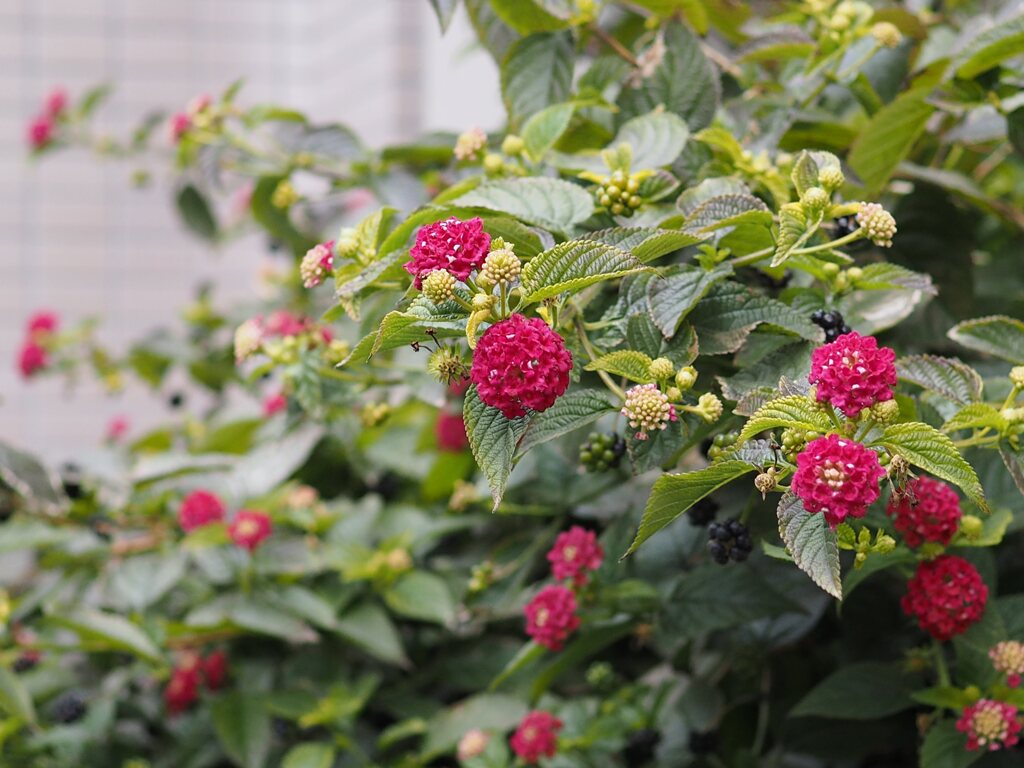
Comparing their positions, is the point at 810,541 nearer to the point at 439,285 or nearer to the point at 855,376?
the point at 855,376

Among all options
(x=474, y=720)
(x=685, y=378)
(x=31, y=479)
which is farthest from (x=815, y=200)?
(x=31, y=479)

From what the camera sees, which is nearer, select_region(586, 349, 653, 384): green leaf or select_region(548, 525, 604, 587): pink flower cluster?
select_region(586, 349, 653, 384): green leaf

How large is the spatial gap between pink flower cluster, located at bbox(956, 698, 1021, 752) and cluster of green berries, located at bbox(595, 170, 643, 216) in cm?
42

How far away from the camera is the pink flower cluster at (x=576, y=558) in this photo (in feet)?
2.85

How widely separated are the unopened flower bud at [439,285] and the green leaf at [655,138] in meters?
0.25

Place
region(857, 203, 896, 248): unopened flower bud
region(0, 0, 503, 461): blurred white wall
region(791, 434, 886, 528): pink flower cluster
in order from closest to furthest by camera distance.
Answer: region(791, 434, 886, 528): pink flower cluster < region(857, 203, 896, 248): unopened flower bud < region(0, 0, 503, 461): blurred white wall

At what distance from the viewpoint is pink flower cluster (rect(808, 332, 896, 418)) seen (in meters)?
0.56

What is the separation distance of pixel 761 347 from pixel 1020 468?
0.58ft

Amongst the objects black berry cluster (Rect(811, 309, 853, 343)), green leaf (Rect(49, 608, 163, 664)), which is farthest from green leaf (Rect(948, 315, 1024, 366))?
green leaf (Rect(49, 608, 163, 664))

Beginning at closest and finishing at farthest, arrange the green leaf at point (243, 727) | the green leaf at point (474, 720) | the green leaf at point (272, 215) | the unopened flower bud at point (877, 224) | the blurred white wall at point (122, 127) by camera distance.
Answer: the unopened flower bud at point (877, 224)
the green leaf at point (474, 720)
the green leaf at point (243, 727)
the green leaf at point (272, 215)
the blurred white wall at point (122, 127)

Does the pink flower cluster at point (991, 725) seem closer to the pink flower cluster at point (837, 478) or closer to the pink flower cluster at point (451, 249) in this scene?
the pink flower cluster at point (837, 478)

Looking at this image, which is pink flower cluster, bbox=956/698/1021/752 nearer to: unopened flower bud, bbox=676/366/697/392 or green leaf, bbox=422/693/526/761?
unopened flower bud, bbox=676/366/697/392

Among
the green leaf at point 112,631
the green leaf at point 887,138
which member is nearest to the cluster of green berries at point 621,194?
the green leaf at point 887,138

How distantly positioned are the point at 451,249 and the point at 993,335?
0.40m
